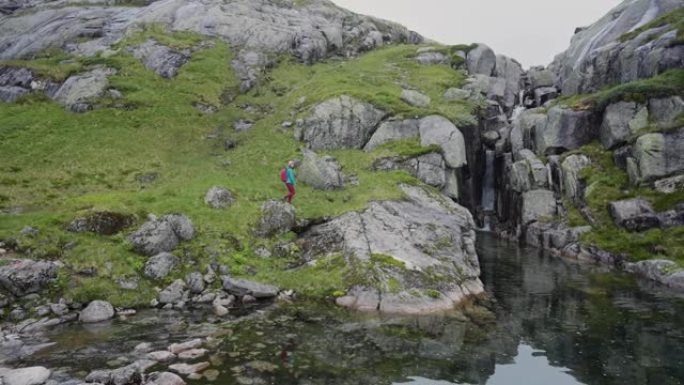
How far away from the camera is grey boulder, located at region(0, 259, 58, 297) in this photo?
23.5 m

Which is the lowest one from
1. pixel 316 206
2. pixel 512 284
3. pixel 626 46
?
pixel 512 284

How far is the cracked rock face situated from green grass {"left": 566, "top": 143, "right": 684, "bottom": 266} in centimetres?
1439

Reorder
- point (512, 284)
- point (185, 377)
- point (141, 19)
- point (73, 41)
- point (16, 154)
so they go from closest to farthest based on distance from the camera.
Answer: point (185, 377) → point (512, 284) → point (16, 154) → point (73, 41) → point (141, 19)

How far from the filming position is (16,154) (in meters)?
43.3

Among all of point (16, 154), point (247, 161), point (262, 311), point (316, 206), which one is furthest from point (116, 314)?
point (16, 154)

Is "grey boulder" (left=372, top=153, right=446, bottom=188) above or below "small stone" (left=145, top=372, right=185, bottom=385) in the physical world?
above

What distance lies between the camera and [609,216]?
44.9 metres

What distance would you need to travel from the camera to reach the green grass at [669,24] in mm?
53656

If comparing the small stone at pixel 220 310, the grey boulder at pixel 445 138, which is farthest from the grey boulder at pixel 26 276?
the grey boulder at pixel 445 138

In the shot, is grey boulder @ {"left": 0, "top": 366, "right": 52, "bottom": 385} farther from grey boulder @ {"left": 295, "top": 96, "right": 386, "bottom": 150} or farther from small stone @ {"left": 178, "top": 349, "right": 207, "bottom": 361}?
grey boulder @ {"left": 295, "top": 96, "right": 386, "bottom": 150}

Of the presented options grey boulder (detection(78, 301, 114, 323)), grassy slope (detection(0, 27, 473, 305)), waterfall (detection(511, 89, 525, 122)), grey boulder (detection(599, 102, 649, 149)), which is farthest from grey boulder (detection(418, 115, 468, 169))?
grey boulder (detection(78, 301, 114, 323))

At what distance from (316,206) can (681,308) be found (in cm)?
2322

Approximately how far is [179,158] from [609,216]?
134ft

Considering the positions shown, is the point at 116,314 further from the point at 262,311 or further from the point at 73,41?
the point at 73,41
